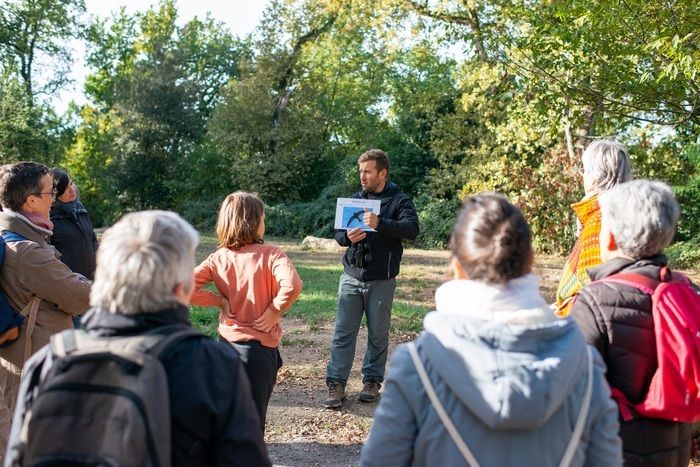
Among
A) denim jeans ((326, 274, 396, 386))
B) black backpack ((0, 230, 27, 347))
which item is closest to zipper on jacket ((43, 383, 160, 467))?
black backpack ((0, 230, 27, 347))

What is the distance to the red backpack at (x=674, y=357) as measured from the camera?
8.73 feet

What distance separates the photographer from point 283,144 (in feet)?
99.2

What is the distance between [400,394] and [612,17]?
17.3ft

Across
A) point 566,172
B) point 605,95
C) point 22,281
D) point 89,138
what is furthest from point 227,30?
point 22,281

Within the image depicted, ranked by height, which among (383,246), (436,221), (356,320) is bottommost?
(356,320)

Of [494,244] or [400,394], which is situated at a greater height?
[494,244]

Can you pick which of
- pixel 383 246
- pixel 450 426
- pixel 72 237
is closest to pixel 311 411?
pixel 383 246

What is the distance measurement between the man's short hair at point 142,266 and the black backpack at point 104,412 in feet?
0.45

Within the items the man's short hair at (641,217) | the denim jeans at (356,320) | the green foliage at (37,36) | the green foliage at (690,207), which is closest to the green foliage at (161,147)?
the green foliage at (37,36)

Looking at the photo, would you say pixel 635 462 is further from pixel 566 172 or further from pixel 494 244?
pixel 566 172

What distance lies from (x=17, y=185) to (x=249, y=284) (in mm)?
1484

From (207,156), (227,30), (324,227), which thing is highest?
(227,30)

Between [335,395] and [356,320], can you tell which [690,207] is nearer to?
[356,320]

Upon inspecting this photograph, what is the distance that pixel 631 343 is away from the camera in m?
2.72
